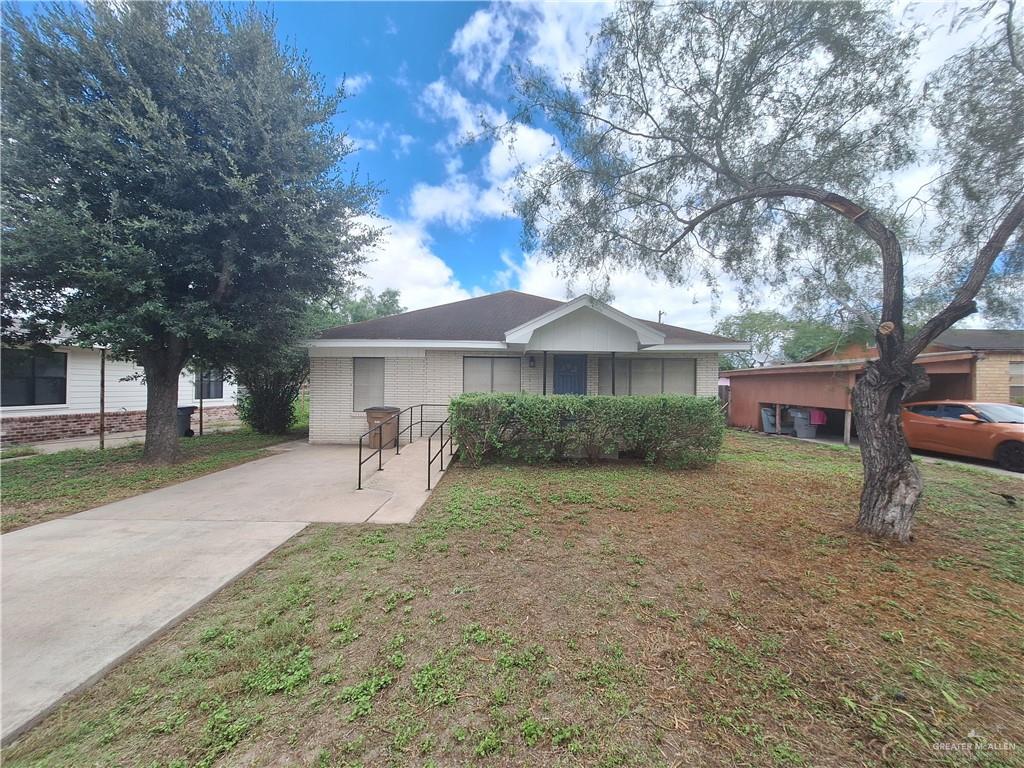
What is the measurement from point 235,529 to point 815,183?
867 centimetres

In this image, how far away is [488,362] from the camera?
1041 cm

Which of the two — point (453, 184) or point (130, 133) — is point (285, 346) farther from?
point (453, 184)

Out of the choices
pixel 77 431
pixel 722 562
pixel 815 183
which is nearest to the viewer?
pixel 722 562

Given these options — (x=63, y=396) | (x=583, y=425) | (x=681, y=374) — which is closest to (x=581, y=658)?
(x=583, y=425)

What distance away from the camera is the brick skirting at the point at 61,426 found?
9.92m

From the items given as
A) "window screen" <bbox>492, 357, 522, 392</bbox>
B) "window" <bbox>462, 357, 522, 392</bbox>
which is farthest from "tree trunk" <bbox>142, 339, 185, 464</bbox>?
"window screen" <bbox>492, 357, 522, 392</bbox>

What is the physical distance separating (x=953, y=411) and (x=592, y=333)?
8.77 meters

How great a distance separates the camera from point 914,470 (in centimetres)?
393

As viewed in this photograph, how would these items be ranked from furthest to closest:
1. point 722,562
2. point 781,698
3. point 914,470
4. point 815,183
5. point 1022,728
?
point 815,183, point 914,470, point 722,562, point 781,698, point 1022,728

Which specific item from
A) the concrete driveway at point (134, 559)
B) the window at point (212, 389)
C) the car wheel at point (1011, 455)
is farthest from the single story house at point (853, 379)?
the window at point (212, 389)

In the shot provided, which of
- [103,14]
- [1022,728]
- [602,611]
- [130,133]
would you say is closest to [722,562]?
[602,611]

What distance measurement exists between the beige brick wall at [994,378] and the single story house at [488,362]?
217 inches

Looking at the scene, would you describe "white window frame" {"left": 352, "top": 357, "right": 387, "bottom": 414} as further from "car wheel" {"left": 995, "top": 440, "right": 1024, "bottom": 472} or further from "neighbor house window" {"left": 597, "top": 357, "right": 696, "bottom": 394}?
"car wheel" {"left": 995, "top": 440, "right": 1024, "bottom": 472}

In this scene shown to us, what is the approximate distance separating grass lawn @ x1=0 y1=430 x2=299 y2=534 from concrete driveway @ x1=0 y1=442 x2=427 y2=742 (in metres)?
0.50
